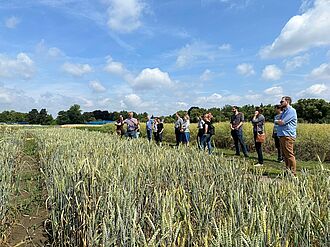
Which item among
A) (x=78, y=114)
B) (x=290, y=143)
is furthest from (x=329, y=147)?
(x=78, y=114)

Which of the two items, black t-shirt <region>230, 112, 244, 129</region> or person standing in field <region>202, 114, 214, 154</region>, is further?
person standing in field <region>202, 114, 214, 154</region>

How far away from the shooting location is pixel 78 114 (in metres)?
78.6

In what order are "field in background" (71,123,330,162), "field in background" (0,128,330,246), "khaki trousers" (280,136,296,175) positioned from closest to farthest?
"field in background" (0,128,330,246) → "khaki trousers" (280,136,296,175) → "field in background" (71,123,330,162)

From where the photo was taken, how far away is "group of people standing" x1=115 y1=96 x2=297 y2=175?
660 cm

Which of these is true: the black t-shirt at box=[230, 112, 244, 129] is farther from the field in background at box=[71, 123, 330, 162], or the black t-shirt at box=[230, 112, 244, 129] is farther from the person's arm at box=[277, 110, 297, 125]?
the person's arm at box=[277, 110, 297, 125]

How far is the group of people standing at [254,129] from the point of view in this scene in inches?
260

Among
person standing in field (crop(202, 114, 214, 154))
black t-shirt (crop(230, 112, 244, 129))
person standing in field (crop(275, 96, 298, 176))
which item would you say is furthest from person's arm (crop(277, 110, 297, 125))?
person standing in field (crop(202, 114, 214, 154))

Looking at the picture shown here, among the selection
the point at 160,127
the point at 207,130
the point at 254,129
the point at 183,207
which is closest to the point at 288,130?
the point at 254,129

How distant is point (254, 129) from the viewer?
10203 millimetres

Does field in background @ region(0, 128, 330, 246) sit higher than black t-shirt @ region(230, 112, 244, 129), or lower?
lower

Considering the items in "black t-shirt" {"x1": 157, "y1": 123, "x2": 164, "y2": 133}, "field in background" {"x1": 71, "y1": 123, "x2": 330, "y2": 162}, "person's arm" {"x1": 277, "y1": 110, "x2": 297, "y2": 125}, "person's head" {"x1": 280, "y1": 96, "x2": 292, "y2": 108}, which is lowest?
"field in background" {"x1": 71, "y1": 123, "x2": 330, "y2": 162}

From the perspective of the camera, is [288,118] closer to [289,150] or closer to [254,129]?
[289,150]

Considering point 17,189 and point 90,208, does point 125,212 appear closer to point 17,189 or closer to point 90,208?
point 90,208

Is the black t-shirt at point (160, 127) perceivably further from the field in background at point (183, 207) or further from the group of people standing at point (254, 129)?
the field in background at point (183, 207)
